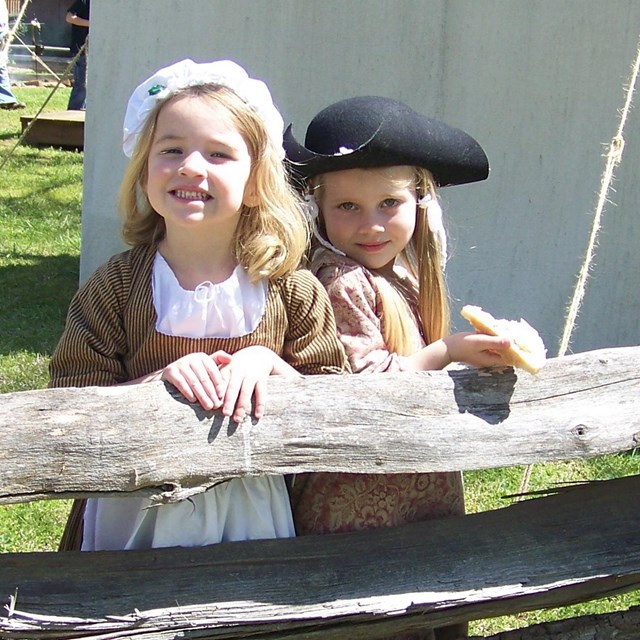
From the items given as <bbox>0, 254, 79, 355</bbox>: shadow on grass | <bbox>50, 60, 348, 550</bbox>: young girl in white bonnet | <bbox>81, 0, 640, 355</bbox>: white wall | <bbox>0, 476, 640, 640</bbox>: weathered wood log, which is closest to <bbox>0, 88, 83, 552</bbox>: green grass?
<bbox>0, 254, 79, 355</bbox>: shadow on grass

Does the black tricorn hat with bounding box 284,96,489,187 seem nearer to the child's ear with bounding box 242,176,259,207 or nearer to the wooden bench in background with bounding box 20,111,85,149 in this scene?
the child's ear with bounding box 242,176,259,207

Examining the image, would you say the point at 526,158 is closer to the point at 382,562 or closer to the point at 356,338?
the point at 356,338

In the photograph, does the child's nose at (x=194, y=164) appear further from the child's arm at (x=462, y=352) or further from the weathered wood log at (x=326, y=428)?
the child's arm at (x=462, y=352)

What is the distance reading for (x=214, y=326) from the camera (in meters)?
2.32

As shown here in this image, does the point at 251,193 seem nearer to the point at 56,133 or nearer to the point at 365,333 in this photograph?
the point at 365,333

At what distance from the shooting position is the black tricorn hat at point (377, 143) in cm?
252

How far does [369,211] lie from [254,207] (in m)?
0.33

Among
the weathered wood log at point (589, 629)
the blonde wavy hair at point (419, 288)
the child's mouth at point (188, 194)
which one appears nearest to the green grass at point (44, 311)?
the weathered wood log at point (589, 629)

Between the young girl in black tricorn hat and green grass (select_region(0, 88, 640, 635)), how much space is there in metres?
1.02

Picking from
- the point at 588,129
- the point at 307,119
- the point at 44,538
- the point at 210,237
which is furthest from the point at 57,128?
the point at 210,237

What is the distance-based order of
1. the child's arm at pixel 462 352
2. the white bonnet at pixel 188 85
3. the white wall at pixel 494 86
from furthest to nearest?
the white wall at pixel 494 86
the white bonnet at pixel 188 85
the child's arm at pixel 462 352

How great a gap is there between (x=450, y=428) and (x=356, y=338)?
0.48 metres

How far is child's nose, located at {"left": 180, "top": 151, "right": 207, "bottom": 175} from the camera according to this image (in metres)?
2.22

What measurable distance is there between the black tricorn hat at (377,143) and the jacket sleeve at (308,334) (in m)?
0.33
